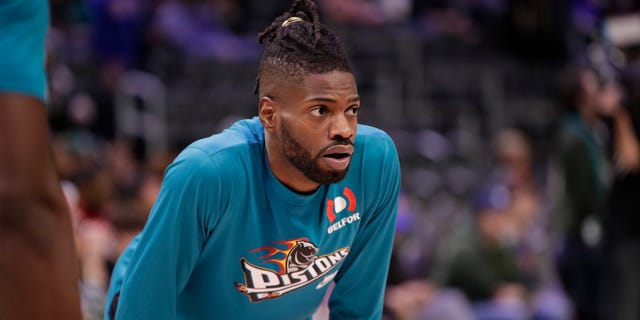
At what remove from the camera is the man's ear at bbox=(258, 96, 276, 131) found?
311cm

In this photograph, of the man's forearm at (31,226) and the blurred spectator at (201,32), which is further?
the blurred spectator at (201,32)

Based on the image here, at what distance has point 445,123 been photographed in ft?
38.0

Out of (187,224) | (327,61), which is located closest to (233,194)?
(187,224)

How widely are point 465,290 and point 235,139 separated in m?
3.81

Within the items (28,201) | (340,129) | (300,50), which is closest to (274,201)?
(340,129)

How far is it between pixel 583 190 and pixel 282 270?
409 cm

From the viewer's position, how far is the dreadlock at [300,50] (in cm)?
302

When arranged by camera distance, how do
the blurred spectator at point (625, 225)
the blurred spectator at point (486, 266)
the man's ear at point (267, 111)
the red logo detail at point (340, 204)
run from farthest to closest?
1. the blurred spectator at point (486, 266)
2. the blurred spectator at point (625, 225)
3. the red logo detail at point (340, 204)
4. the man's ear at point (267, 111)

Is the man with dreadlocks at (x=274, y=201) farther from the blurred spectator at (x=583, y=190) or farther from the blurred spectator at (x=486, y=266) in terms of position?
the blurred spectator at (x=583, y=190)

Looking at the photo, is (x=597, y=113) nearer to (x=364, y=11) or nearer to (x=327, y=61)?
(x=327, y=61)

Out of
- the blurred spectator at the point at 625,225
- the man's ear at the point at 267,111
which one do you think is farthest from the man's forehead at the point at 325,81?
the blurred spectator at the point at 625,225

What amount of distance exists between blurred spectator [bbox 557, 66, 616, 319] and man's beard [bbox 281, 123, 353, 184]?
4012 mm

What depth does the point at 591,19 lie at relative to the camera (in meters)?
11.1

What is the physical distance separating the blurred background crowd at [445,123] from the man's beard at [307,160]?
257cm
